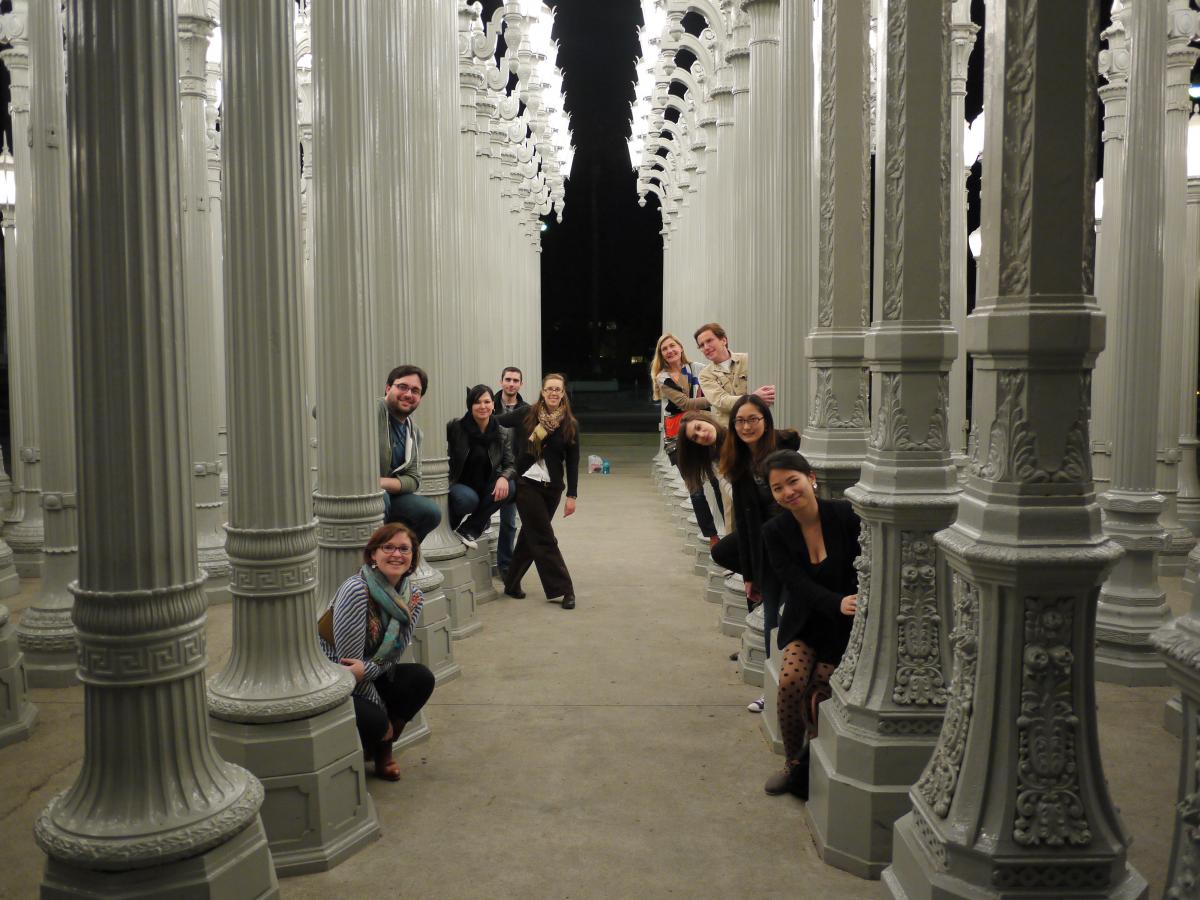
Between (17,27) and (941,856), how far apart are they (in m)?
11.2

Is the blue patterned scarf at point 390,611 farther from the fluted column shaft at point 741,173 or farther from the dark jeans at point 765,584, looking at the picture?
the fluted column shaft at point 741,173

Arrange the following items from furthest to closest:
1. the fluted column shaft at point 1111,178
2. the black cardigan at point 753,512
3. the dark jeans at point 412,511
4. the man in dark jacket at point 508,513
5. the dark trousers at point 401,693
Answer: the man in dark jacket at point 508,513, the fluted column shaft at point 1111,178, the dark jeans at point 412,511, the black cardigan at point 753,512, the dark trousers at point 401,693

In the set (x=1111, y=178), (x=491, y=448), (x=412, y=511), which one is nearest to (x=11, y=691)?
(x=412, y=511)

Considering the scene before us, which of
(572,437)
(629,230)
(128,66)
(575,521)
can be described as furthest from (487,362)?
(629,230)

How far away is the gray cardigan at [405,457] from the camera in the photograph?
675 cm

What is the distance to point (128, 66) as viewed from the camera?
3371 millimetres

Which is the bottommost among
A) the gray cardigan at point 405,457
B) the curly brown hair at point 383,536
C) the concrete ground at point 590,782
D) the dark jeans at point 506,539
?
the concrete ground at point 590,782

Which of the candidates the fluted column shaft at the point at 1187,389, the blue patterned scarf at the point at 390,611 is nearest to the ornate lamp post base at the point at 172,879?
the blue patterned scarf at the point at 390,611

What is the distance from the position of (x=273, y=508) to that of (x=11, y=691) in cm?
286

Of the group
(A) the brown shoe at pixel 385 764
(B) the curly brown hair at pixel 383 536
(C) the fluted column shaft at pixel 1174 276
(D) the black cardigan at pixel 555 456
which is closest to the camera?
(B) the curly brown hair at pixel 383 536

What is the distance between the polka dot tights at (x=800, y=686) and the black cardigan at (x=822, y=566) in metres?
0.07

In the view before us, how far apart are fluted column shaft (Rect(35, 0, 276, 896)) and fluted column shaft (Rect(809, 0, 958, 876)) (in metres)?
2.53

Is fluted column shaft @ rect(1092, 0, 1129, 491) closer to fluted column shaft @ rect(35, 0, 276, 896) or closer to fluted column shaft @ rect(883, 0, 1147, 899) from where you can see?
fluted column shaft @ rect(883, 0, 1147, 899)

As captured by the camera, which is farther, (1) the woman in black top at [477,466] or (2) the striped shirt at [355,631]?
(1) the woman in black top at [477,466]
